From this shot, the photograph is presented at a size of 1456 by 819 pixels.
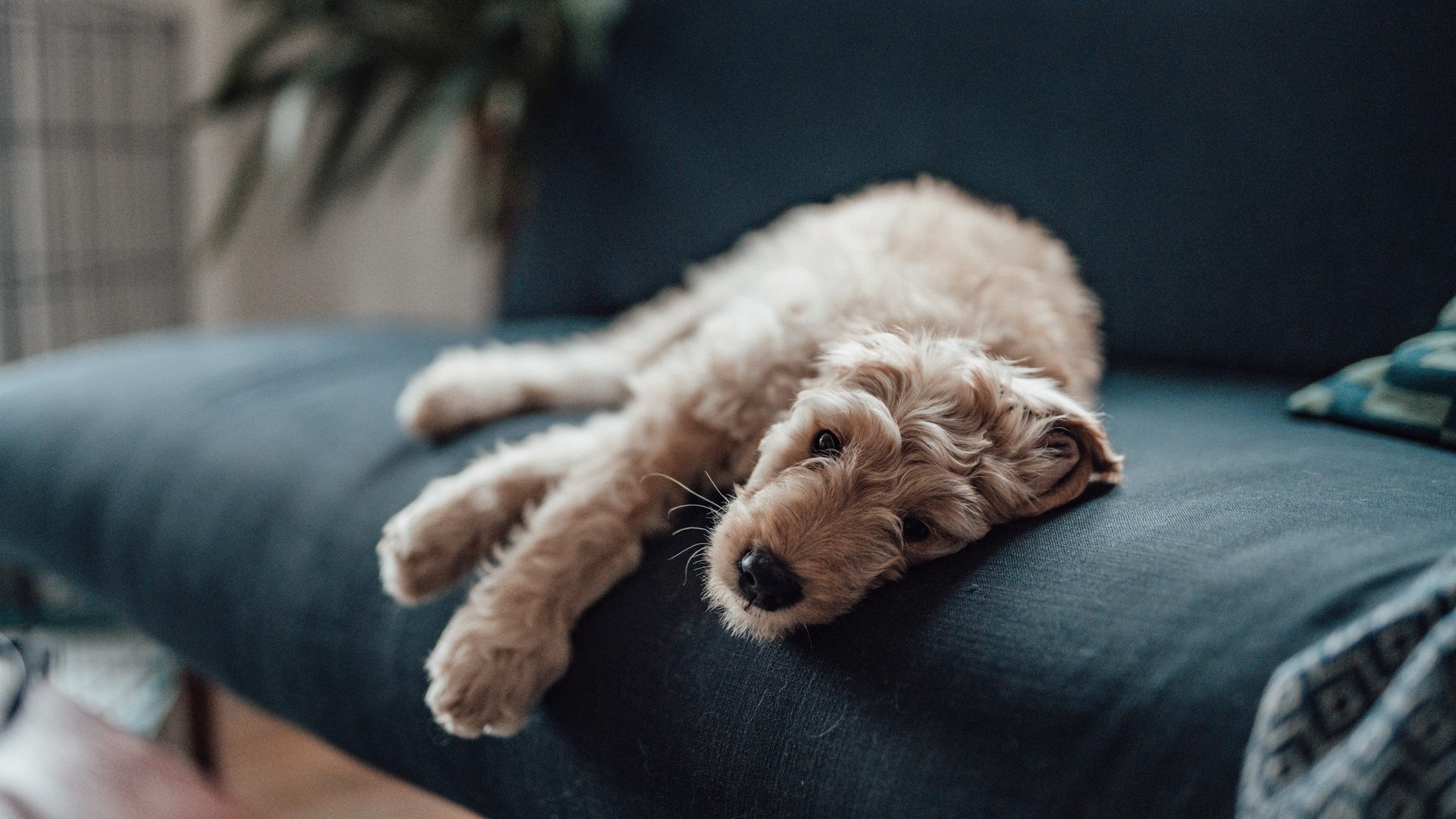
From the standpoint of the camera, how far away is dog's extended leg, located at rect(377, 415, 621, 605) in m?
1.12

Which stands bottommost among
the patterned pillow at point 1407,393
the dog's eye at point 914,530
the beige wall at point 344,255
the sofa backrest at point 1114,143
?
the beige wall at point 344,255

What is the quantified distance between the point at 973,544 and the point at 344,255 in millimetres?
3351

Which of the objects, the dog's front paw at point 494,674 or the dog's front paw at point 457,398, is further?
the dog's front paw at point 457,398

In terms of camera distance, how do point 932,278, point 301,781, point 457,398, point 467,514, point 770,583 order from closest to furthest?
point 770,583 → point 467,514 → point 932,278 → point 457,398 → point 301,781

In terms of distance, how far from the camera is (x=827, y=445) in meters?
1.02

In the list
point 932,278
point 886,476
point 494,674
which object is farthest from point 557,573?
point 932,278

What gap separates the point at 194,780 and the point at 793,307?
87cm

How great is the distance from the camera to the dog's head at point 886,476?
91 cm

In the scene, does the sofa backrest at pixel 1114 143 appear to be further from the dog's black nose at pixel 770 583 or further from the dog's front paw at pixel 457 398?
the dog's black nose at pixel 770 583

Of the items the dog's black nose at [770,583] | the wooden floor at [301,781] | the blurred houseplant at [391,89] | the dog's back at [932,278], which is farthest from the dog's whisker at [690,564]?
the blurred houseplant at [391,89]

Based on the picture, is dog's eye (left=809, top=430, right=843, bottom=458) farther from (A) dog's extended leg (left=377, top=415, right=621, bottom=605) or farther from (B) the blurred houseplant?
(B) the blurred houseplant

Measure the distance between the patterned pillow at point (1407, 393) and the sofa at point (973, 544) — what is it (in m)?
0.04

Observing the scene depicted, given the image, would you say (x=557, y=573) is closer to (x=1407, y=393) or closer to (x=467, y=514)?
(x=467, y=514)

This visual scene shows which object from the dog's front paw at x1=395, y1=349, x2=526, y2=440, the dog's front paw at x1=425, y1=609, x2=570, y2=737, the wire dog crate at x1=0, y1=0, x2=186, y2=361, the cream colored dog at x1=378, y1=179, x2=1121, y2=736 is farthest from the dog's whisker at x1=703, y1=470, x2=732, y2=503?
the wire dog crate at x1=0, y1=0, x2=186, y2=361
